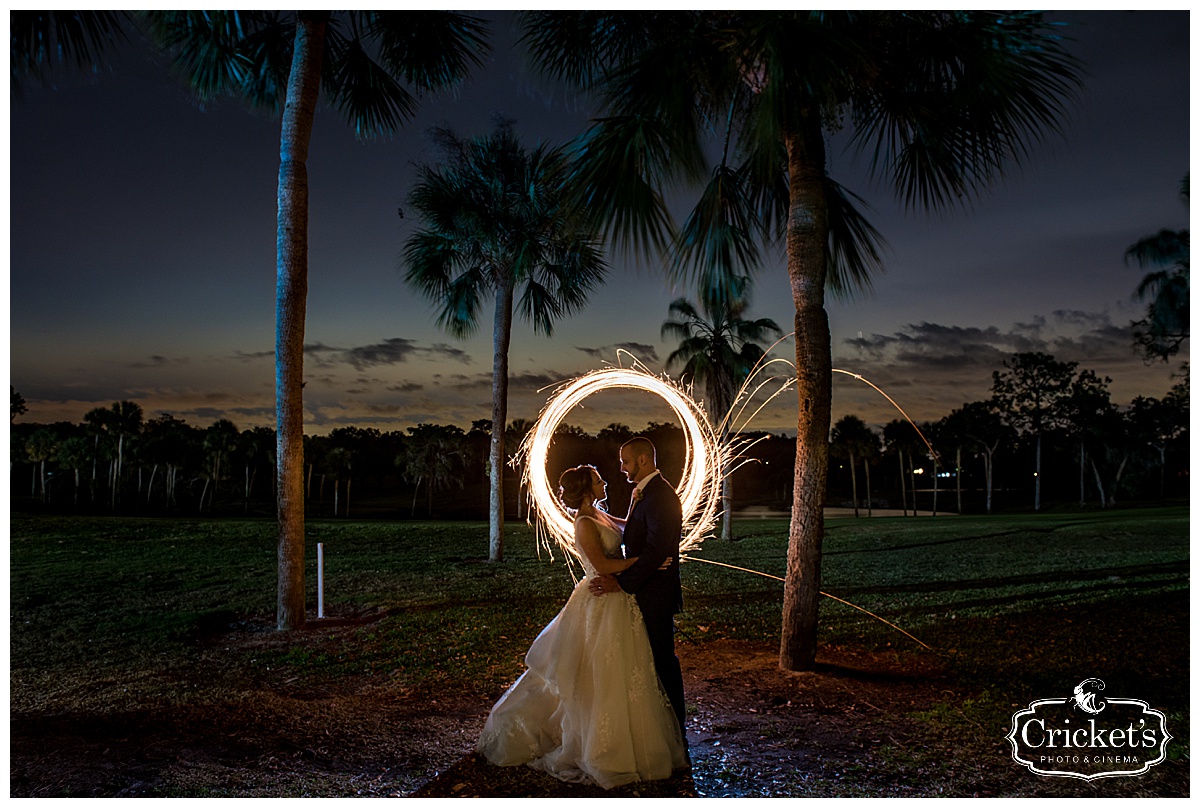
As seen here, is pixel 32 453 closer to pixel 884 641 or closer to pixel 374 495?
pixel 374 495

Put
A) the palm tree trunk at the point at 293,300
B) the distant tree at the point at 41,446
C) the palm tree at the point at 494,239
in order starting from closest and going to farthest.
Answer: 1. the palm tree trunk at the point at 293,300
2. the palm tree at the point at 494,239
3. the distant tree at the point at 41,446

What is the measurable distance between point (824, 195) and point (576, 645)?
17.1 feet

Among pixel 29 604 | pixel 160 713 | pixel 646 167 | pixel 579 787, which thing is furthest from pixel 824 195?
pixel 29 604

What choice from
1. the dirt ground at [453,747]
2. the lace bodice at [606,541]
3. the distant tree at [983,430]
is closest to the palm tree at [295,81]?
the dirt ground at [453,747]

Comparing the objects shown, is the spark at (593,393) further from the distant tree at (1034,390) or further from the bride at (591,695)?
the distant tree at (1034,390)

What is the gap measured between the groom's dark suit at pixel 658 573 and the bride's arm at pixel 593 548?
4.2 inches

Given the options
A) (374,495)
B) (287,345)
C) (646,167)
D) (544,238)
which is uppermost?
(544,238)

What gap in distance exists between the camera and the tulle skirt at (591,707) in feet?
16.3

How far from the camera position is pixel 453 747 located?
5617 mm

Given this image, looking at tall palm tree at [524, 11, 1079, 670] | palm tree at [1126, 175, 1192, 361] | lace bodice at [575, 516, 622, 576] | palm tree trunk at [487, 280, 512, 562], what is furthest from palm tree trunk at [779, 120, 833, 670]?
palm tree at [1126, 175, 1192, 361]

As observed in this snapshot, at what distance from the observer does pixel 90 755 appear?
5.37 meters

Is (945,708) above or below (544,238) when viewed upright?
below

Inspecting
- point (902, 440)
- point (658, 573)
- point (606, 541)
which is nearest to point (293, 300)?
point (606, 541)

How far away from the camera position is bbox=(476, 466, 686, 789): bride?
4969mm
